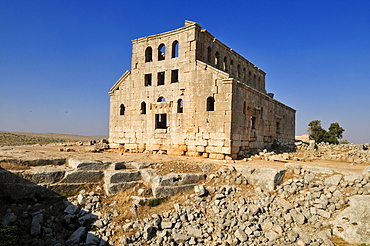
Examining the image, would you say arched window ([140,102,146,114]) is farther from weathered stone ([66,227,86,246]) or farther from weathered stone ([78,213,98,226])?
weathered stone ([66,227,86,246])

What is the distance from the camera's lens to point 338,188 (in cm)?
880

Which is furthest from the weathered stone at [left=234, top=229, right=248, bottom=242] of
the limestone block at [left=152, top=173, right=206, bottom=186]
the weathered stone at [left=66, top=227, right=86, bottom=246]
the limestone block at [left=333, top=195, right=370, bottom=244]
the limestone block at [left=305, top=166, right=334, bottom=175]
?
the weathered stone at [left=66, top=227, right=86, bottom=246]

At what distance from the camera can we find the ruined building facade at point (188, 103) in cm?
1354

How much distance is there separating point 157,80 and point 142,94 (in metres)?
1.56

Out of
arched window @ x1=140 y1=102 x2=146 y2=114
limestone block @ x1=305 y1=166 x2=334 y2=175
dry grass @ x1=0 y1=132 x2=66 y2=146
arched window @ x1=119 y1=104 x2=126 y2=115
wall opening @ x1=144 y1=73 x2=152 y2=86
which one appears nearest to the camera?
limestone block @ x1=305 y1=166 x2=334 y2=175

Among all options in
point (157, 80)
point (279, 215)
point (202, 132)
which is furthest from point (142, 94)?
point (279, 215)

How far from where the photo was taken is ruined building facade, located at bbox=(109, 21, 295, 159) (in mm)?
13539

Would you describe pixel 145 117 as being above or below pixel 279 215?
above

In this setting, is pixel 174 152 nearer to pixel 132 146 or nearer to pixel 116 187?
pixel 132 146

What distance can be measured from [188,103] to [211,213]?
305 inches

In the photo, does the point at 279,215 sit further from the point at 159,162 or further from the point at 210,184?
the point at 159,162

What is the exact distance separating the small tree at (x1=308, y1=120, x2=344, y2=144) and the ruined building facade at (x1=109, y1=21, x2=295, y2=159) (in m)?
22.8

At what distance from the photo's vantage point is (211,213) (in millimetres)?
8344

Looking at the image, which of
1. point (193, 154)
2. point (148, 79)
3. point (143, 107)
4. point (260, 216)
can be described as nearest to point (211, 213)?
point (260, 216)
